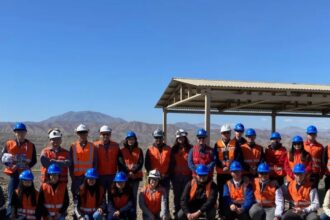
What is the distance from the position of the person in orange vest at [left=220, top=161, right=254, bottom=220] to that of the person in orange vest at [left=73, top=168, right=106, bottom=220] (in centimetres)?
230

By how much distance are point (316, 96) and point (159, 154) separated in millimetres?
7276

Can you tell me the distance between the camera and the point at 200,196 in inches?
305

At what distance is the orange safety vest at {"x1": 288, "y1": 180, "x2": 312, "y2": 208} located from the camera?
→ 7.48 meters

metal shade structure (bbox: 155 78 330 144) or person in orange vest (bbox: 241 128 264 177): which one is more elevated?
metal shade structure (bbox: 155 78 330 144)

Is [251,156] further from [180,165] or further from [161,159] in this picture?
[161,159]

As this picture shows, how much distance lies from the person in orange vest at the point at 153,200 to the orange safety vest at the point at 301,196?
2.30 m

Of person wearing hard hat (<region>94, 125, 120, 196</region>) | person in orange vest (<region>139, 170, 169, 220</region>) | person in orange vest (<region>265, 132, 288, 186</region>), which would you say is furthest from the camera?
person in orange vest (<region>265, 132, 288, 186</region>)

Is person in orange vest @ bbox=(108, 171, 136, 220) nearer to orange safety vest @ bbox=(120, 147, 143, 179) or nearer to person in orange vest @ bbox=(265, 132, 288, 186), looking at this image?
orange safety vest @ bbox=(120, 147, 143, 179)

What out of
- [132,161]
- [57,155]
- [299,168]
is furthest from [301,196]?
[57,155]

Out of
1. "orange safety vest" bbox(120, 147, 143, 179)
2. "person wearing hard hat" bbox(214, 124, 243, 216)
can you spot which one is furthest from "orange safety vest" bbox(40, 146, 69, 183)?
"person wearing hard hat" bbox(214, 124, 243, 216)

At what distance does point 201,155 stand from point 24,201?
338 cm

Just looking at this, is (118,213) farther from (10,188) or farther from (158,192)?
(10,188)

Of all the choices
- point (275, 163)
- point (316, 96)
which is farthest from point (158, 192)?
point (316, 96)

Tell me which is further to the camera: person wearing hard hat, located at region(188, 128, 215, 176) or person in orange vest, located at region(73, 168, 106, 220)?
person wearing hard hat, located at region(188, 128, 215, 176)
